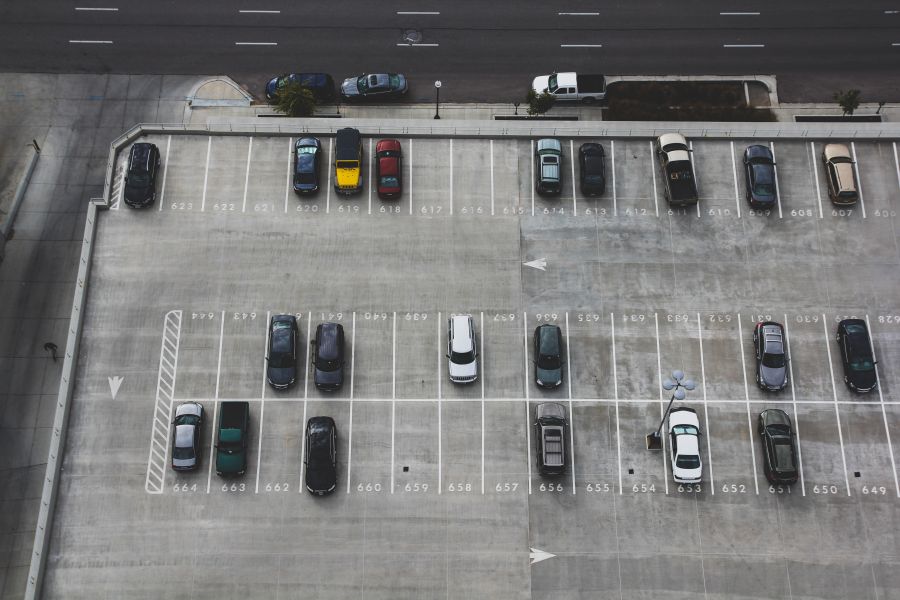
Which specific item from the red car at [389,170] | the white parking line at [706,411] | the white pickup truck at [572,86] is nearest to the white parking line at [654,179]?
the white pickup truck at [572,86]

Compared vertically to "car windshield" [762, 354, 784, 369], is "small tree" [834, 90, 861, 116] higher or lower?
higher

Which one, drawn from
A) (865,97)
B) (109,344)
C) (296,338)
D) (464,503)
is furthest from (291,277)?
(865,97)

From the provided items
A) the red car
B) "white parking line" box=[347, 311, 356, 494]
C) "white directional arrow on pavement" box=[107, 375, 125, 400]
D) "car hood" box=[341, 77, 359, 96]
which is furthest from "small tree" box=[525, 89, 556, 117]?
"white directional arrow on pavement" box=[107, 375, 125, 400]

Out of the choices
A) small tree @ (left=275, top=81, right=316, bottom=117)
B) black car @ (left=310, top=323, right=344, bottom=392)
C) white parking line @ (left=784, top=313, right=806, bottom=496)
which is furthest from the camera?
small tree @ (left=275, top=81, right=316, bottom=117)

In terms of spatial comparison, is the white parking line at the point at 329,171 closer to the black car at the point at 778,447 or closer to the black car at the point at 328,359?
the black car at the point at 328,359

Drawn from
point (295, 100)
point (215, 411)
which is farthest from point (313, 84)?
point (215, 411)

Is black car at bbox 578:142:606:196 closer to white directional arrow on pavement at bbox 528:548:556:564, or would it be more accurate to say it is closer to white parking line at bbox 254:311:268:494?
white parking line at bbox 254:311:268:494

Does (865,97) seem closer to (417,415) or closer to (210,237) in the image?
(417,415)
